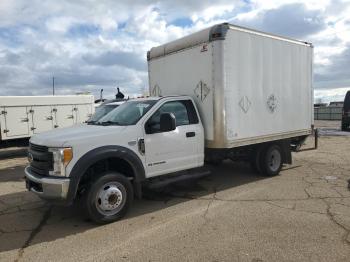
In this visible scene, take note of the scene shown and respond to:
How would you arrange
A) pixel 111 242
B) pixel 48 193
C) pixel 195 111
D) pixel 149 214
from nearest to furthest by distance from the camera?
pixel 111 242 → pixel 48 193 → pixel 149 214 → pixel 195 111

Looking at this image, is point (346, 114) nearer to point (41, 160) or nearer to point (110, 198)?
point (110, 198)

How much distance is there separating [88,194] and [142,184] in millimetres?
1200

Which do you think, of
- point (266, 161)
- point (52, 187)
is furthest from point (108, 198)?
point (266, 161)

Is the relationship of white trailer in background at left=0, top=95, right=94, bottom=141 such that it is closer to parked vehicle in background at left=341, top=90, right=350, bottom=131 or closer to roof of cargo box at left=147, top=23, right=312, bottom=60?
roof of cargo box at left=147, top=23, right=312, bottom=60

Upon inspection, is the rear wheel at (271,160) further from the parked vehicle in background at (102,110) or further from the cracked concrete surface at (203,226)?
the parked vehicle in background at (102,110)

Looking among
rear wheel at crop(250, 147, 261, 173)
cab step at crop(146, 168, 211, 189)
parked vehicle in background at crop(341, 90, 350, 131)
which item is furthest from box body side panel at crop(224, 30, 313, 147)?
parked vehicle in background at crop(341, 90, 350, 131)

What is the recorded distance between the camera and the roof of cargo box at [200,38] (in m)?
7.07

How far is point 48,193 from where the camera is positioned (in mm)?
5484

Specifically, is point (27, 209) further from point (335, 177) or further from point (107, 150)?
point (335, 177)

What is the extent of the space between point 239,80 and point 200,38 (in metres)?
1.14

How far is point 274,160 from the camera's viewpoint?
900 centimetres

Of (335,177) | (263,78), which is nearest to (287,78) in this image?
(263,78)

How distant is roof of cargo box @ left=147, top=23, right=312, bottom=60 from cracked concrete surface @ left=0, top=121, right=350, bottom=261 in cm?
300

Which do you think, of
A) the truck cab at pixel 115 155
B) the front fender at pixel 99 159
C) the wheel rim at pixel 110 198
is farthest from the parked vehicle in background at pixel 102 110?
the wheel rim at pixel 110 198
